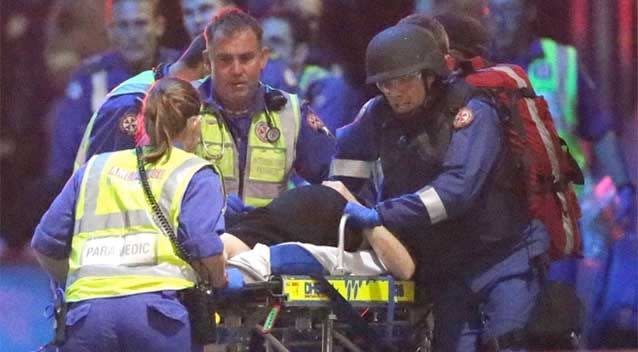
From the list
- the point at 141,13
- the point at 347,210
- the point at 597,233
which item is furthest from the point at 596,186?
the point at 347,210

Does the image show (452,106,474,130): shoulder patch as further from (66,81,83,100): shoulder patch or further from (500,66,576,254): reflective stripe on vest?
(66,81,83,100): shoulder patch

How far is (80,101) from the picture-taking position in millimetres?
7273

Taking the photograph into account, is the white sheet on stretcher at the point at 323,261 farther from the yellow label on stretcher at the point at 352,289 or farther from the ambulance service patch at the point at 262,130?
the ambulance service patch at the point at 262,130

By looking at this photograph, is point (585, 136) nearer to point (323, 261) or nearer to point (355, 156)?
point (355, 156)

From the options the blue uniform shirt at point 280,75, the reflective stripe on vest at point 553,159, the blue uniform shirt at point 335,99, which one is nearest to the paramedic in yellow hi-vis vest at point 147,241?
the reflective stripe on vest at point 553,159

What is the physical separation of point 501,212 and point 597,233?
2.60 metres

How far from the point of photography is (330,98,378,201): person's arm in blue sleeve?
5.59 m

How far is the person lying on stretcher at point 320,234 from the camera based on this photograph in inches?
205

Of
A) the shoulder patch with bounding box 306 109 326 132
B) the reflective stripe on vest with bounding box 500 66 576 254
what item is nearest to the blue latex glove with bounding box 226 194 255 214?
the shoulder patch with bounding box 306 109 326 132

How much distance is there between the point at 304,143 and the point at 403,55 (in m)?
0.90

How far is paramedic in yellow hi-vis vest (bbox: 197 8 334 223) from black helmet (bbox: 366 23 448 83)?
639 mm

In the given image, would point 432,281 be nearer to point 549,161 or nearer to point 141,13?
point 549,161

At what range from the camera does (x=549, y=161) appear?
5.36 m

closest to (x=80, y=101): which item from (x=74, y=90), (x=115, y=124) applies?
(x=74, y=90)
